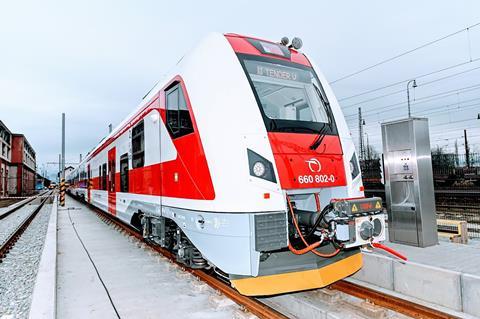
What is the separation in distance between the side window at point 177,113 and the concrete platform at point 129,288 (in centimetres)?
206

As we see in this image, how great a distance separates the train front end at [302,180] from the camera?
364 cm

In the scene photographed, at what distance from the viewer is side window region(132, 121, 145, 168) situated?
639cm

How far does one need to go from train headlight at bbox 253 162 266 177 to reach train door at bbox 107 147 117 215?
6.09 metres

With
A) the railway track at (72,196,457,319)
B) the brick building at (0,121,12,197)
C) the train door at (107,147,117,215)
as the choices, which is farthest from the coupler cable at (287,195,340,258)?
the brick building at (0,121,12,197)

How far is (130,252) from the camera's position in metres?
7.01

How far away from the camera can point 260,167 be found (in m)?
3.68

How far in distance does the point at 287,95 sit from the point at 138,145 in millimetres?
3426

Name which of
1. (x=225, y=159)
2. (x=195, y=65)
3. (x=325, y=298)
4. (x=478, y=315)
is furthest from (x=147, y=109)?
(x=478, y=315)

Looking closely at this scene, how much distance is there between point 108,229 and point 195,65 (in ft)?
25.7

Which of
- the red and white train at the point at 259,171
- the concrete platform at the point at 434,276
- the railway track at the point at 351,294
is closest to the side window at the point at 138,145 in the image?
the red and white train at the point at 259,171

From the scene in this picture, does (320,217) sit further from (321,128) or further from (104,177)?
(104,177)

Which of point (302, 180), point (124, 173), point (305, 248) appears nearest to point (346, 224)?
point (305, 248)

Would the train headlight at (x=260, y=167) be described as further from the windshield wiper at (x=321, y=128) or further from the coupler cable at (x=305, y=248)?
the windshield wiper at (x=321, y=128)

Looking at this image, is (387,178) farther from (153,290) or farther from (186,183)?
(153,290)
